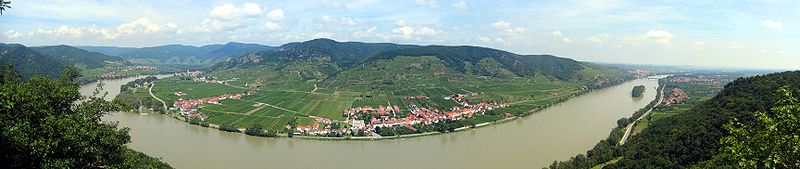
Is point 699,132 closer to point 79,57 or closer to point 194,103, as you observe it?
point 194,103

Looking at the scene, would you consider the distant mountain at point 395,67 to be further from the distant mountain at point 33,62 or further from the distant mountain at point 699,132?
the distant mountain at point 699,132

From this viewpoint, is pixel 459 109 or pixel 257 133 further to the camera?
pixel 459 109

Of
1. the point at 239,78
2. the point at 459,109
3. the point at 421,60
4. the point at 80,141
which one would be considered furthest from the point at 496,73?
the point at 80,141

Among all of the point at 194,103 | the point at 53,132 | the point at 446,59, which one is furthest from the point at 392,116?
the point at 446,59

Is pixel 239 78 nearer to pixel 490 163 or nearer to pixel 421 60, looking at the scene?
pixel 421 60

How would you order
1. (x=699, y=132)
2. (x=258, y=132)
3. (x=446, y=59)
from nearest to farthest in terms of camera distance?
(x=699, y=132) < (x=258, y=132) < (x=446, y=59)

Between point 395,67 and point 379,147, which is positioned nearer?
point 379,147

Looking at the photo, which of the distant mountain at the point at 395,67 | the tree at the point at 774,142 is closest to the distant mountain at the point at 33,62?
the distant mountain at the point at 395,67
